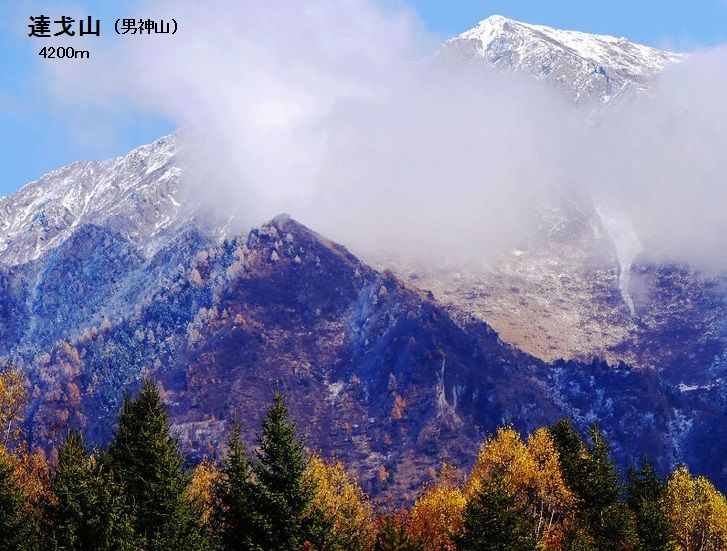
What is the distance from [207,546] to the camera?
70.7 meters

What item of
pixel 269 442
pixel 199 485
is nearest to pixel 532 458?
pixel 199 485

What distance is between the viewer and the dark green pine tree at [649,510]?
111 meters

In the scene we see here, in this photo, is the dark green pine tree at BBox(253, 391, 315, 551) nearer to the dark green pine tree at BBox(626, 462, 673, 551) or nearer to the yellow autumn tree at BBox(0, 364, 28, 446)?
the yellow autumn tree at BBox(0, 364, 28, 446)

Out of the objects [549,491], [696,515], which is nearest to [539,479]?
[549,491]

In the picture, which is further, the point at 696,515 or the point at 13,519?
the point at 696,515

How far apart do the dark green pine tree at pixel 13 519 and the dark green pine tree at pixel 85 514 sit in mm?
1565

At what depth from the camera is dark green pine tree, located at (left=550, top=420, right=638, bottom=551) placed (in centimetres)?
10800

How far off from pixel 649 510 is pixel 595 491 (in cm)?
711

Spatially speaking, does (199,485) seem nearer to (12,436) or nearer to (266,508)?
(12,436)

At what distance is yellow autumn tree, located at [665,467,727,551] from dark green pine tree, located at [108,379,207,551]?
8013 cm

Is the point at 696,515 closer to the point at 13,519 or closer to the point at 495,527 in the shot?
the point at 495,527

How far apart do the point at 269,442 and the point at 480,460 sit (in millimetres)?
63425

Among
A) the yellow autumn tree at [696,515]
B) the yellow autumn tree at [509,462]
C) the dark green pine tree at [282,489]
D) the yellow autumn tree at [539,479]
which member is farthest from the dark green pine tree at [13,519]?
the yellow autumn tree at [696,515]

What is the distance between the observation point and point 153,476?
7362 centimetres
